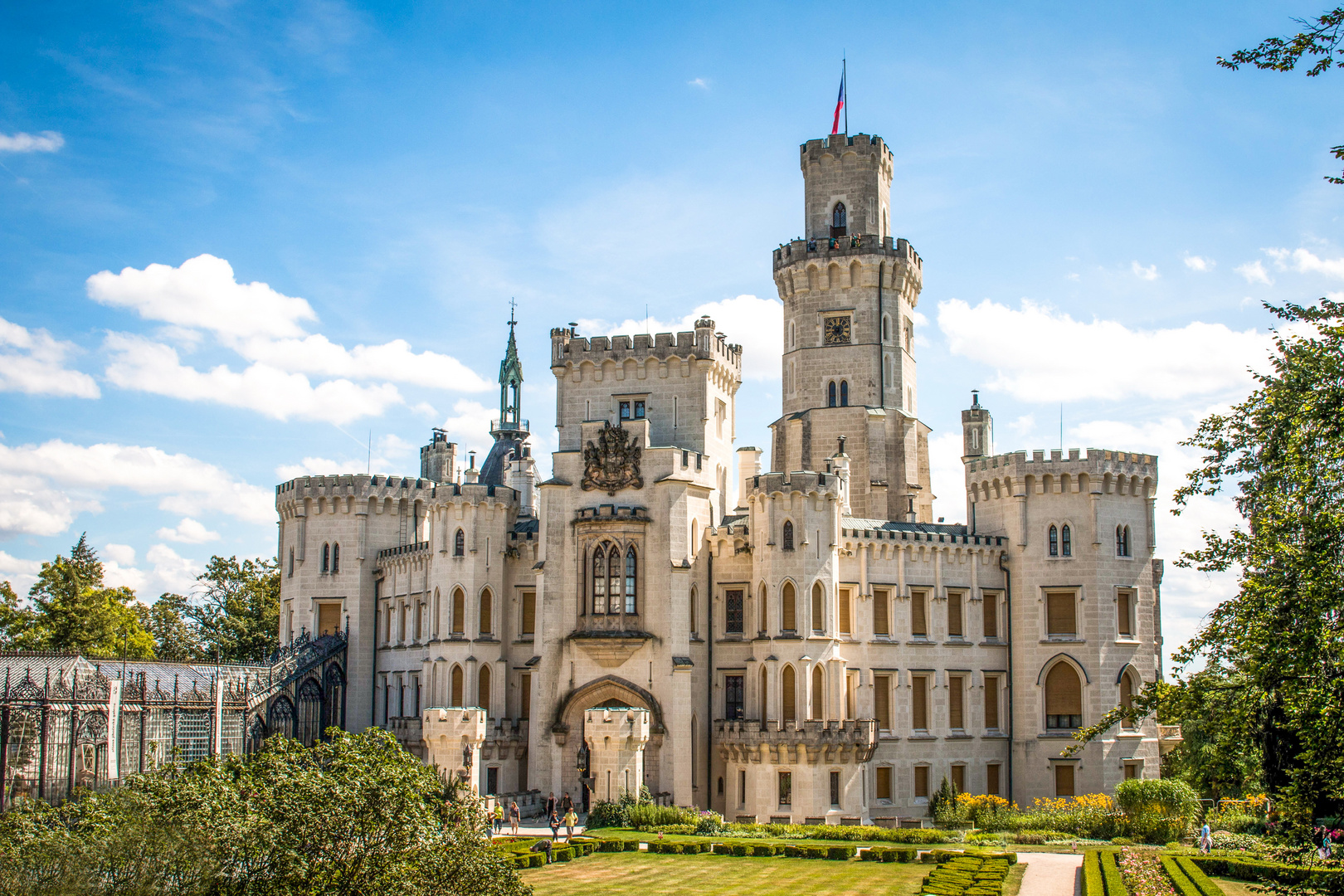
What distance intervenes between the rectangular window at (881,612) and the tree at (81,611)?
36538 millimetres

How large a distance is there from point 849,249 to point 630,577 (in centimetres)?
2061

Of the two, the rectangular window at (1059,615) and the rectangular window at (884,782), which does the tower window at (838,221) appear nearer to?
the rectangular window at (1059,615)

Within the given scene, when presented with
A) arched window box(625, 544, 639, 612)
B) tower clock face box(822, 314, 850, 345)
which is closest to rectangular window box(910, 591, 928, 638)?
arched window box(625, 544, 639, 612)

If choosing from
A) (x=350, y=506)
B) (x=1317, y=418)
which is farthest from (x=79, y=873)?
(x=350, y=506)

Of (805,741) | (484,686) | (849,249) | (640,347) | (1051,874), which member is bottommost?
(1051,874)

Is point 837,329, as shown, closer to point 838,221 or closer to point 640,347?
point 838,221

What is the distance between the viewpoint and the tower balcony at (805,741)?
49656 millimetres

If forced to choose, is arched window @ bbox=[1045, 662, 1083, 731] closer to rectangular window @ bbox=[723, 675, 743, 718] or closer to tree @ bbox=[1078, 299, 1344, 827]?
rectangular window @ bbox=[723, 675, 743, 718]

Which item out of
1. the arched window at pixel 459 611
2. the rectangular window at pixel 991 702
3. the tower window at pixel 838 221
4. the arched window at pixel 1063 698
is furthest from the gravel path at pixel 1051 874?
the tower window at pixel 838 221

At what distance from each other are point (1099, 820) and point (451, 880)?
33.6m

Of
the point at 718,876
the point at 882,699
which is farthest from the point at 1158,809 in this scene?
the point at 718,876

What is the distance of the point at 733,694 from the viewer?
54.1m

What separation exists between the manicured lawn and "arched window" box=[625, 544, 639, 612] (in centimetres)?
1363

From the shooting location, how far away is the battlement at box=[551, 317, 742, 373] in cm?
5594
